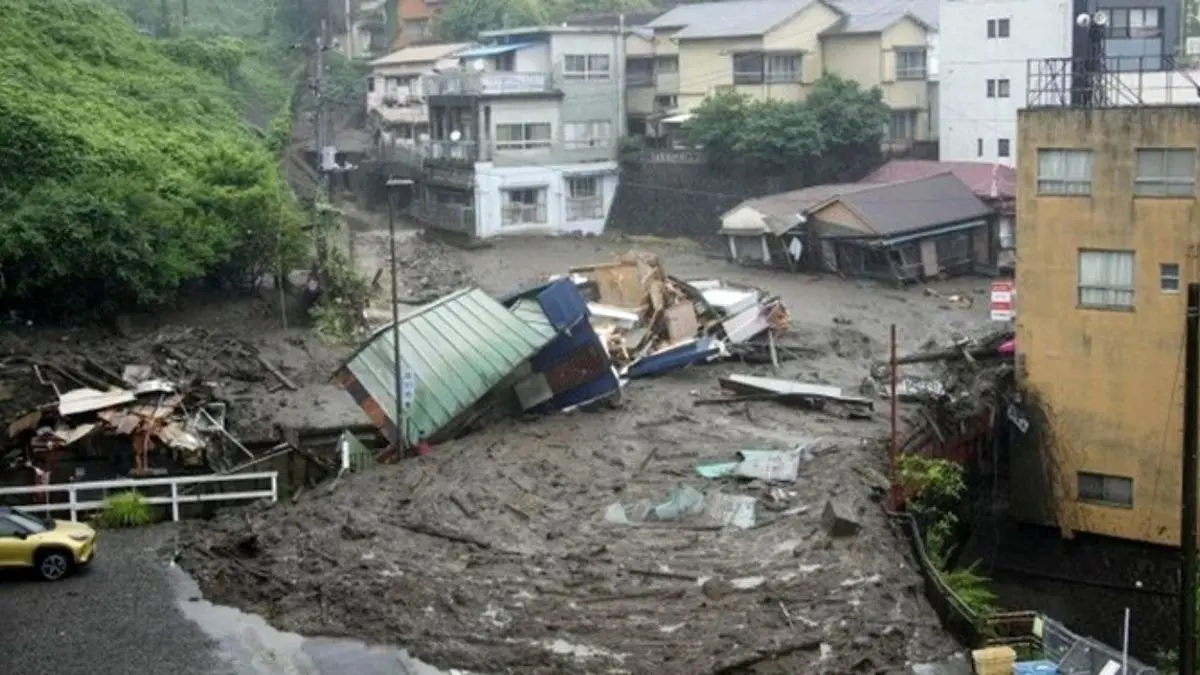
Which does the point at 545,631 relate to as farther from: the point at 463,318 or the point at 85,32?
the point at 85,32

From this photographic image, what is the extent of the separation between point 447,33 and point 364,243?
66.4 feet

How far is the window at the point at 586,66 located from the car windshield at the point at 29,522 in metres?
34.3

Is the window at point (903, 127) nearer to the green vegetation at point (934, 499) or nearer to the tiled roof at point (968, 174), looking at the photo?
the tiled roof at point (968, 174)

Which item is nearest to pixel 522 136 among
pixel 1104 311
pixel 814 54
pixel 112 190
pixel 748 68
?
pixel 748 68

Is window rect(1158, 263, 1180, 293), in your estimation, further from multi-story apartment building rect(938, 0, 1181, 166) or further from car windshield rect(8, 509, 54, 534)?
car windshield rect(8, 509, 54, 534)

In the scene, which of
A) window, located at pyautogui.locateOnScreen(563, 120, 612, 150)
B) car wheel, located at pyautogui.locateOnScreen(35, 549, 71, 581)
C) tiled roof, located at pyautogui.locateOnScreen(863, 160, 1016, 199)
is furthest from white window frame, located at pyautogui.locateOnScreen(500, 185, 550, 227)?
car wheel, located at pyautogui.locateOnScreen(35, 549, 71, 581)

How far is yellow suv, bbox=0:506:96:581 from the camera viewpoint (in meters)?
→ 18.7

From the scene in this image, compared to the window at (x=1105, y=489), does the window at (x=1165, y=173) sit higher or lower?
higher

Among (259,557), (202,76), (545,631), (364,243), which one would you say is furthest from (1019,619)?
(202,76)

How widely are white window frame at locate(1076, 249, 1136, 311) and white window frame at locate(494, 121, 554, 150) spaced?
84.7 ft

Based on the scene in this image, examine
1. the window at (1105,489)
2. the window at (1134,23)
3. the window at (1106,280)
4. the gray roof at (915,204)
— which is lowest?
the window at (1105,489)

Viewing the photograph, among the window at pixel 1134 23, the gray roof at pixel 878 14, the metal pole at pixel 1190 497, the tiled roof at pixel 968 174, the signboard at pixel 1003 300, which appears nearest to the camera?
the metal pole at pixel 1190 497

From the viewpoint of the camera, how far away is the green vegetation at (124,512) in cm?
2177

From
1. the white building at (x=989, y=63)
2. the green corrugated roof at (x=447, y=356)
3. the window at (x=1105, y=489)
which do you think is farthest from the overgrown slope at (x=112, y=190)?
the white building at (x=989, y=63)
